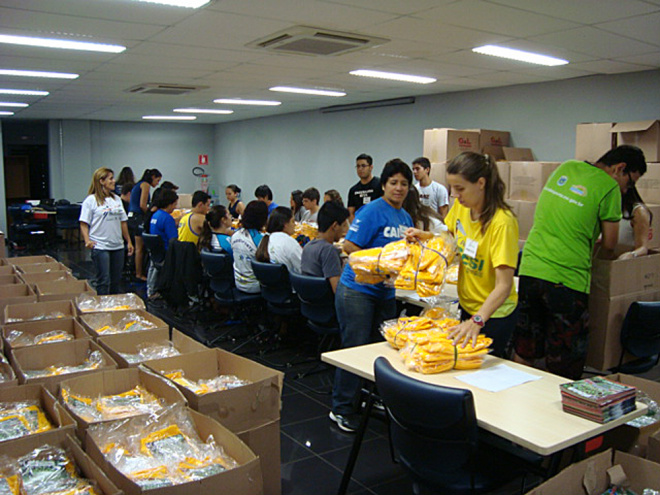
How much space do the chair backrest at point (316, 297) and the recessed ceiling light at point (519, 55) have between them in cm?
265

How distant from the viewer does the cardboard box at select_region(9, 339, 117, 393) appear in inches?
96.9

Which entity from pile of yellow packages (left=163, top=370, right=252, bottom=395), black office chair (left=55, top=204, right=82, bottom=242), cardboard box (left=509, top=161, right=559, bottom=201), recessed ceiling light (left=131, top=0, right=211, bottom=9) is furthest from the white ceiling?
black office chair (left=55, top=204, right=82, bottom=242)

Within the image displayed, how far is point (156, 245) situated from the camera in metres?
6.25

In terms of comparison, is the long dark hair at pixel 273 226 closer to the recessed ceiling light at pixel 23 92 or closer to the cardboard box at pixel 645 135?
the cardboard box at pixel 645 135

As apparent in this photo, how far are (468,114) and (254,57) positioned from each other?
3.68 meters

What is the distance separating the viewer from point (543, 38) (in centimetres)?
460

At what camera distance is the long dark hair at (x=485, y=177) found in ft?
8.16

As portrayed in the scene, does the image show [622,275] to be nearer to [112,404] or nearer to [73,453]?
[112,404]

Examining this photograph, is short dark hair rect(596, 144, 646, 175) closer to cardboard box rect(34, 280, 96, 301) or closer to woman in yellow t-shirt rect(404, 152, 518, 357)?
woman in yellow t-shirt rect(404, 152, 518, 357)

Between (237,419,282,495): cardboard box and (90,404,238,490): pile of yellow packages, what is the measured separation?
26 cm

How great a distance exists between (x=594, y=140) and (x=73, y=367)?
17.8ft

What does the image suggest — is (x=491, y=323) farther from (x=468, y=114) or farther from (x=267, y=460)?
(x=468, y=114)

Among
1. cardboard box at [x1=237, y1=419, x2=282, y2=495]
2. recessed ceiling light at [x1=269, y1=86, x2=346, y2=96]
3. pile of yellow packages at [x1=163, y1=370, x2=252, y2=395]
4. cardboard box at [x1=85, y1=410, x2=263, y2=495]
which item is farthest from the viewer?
recessed ceiling light at [x1=269, y1=86, x2=346, y2=96]

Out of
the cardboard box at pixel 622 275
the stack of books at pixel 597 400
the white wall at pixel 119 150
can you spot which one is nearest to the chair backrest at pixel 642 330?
the cardboard box at pixel 622 275
